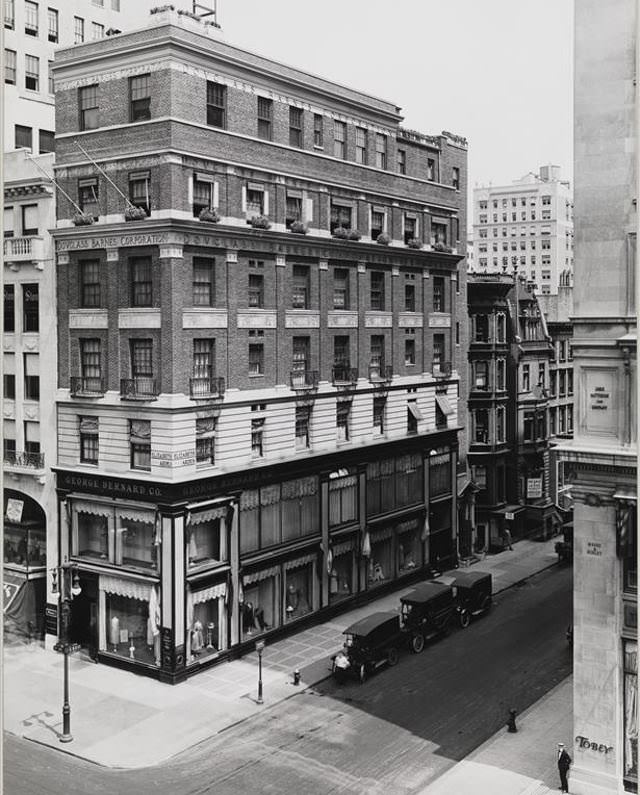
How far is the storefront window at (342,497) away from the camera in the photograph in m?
38.7

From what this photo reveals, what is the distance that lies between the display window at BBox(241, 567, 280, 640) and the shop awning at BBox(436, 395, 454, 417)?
14218mm

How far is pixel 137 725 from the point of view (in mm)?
27359

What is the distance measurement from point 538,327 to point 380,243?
52.7 feet

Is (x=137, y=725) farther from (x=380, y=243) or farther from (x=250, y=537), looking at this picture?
(x=380, y=243)

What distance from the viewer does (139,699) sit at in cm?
2942

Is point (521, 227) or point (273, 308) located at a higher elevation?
point (521, 227)

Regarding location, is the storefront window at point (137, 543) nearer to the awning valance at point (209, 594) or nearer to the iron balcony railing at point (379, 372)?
the awning valance at point (209, 594)

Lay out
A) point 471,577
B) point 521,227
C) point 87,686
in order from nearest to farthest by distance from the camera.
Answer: point 87,686 < point 471,577 < point 521,227

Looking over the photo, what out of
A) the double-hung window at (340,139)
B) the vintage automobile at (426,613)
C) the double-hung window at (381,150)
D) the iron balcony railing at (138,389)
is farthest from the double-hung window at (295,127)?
the vintage automobile at (426,613)

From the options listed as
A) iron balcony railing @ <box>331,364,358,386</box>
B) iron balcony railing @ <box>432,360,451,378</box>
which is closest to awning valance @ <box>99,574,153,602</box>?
iron balcony railing @ <box>331,364,358,386</box>

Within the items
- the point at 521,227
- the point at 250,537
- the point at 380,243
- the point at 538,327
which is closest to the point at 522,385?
the point at 538,327

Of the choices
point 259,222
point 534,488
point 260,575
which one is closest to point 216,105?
point 259,222

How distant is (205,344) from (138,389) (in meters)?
2.79

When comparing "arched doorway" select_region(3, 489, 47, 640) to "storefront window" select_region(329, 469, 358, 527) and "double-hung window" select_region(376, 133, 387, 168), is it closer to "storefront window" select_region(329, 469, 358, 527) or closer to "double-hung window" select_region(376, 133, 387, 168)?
"storefront window" select_region(329, 469, 358, 527)
